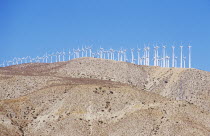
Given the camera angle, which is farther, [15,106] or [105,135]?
[15,106]

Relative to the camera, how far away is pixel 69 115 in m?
150

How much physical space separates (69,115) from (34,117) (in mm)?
10750

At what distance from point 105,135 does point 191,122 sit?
22692 mm

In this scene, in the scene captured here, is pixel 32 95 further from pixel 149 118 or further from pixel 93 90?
pixel 149 118

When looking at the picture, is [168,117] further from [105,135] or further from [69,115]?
[69,115]

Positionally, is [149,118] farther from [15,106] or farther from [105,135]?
[15,106]

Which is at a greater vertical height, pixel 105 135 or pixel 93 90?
pixel 93 90

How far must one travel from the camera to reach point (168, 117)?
14412cm

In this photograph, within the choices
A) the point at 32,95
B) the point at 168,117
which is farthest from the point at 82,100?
the point at 168,117

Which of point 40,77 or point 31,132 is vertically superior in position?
point 40,77

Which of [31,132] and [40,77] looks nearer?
[31,132]

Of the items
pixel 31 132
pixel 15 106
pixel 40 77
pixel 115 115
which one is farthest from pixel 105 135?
pixel 40 77

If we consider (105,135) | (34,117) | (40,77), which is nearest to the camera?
(105,135)

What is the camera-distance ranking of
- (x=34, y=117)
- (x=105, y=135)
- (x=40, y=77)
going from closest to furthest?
(x=105, y=135)
(x=34, y=117)
(x=40, y=77)
